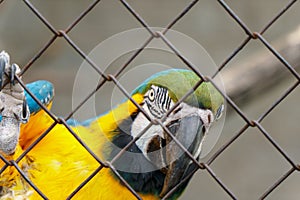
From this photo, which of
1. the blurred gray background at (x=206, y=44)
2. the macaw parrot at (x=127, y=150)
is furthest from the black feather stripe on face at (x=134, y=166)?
the blurred gray background at (x=206, y=44)

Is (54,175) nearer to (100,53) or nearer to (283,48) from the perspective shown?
(100,53)

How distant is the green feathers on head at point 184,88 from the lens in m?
1.73

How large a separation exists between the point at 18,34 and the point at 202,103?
1.95 metres

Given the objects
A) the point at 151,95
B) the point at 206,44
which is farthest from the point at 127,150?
the point at 206,44

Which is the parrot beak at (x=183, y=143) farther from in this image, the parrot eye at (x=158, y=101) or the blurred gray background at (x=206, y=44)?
the blurred gray background at (x=206, y=44)

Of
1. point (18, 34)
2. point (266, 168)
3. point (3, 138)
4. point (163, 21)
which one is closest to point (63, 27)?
point (18, 34)

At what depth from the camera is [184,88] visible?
68.7 inches

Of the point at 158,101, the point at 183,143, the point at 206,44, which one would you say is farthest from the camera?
the point at 206,44

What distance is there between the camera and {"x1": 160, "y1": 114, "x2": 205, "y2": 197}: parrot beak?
1651 mm

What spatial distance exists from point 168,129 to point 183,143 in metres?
0.05

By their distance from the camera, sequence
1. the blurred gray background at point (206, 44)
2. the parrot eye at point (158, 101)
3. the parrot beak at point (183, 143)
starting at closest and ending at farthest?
1. the parrot beak at point (183, 143)
2. the parrot eye at point (158, 101)
3. the blurred gray background at point (206, 44)

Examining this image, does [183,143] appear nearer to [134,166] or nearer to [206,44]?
[134,166]

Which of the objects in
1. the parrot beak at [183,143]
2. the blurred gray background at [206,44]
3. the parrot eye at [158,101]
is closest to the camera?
the parrot beak at [183,143]

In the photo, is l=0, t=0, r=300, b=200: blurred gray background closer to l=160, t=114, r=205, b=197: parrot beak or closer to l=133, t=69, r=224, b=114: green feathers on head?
l=133, t=69, r=224, b=114: green feathers on head
